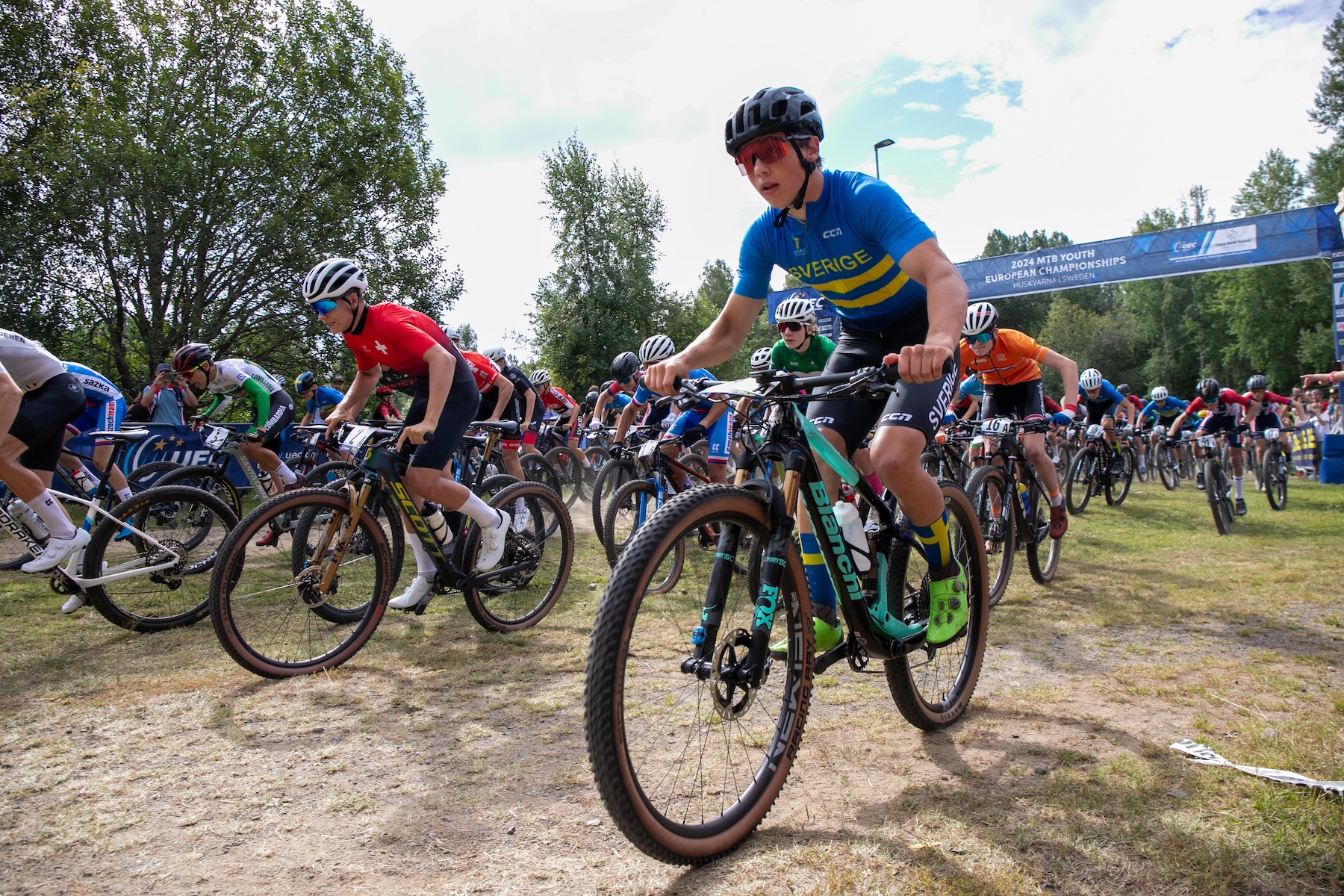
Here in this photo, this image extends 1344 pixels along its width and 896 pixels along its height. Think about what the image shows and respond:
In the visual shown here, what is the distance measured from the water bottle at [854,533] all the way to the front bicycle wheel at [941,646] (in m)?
0.21

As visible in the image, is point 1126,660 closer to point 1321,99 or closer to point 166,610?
point 166,610

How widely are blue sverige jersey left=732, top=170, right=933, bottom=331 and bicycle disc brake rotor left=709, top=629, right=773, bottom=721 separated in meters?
1.54

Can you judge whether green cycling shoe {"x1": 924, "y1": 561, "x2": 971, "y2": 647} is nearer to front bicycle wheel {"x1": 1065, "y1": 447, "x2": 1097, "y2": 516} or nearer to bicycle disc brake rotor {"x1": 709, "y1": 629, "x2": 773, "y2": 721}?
bicycle disc brake rotor {"x1": 709, "y1": 629, "x2": 773, "y2": 721}

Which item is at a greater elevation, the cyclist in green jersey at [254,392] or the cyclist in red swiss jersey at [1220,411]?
the cyclist in green jersey at [254,392]

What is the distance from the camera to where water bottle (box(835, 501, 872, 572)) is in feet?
10.2

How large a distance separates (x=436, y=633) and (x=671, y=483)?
2594mm

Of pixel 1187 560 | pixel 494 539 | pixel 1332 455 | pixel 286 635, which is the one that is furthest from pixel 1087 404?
pixel 286 635

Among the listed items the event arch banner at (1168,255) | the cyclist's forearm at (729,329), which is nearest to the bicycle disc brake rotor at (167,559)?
the cyclist's forearm at (729,329)

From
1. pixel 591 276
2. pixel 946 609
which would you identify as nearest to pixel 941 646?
pixel 946 609

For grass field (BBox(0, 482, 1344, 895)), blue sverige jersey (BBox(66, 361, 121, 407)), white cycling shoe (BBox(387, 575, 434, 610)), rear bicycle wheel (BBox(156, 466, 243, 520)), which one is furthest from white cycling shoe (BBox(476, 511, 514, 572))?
blue sverige jersey (BBox(66, 361, 121, 407))

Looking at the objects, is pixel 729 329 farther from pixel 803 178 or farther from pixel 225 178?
pixel 225 178

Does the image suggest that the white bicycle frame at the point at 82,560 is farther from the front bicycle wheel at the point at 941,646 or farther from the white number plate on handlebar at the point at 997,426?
the white number plate on handlebar at the point at 997,426

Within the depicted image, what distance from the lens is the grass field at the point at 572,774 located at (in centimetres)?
229

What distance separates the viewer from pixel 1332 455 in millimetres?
15398
